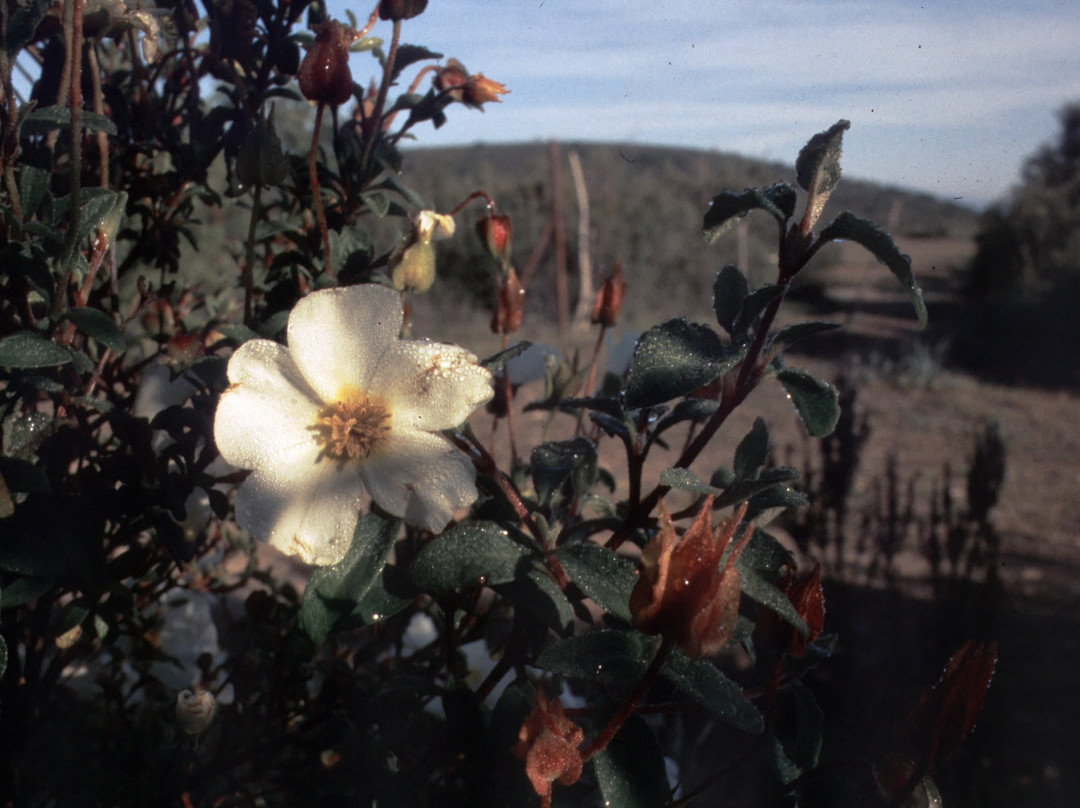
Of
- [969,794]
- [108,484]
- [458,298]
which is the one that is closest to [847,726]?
[969,794]

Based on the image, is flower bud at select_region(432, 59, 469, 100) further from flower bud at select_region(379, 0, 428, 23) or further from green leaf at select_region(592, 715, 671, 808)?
green leaf at select_region(592, 715, 671, 808)

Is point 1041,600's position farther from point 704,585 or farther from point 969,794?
point 704,585

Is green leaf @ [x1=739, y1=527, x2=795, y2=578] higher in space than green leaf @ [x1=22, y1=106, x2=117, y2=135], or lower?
lower

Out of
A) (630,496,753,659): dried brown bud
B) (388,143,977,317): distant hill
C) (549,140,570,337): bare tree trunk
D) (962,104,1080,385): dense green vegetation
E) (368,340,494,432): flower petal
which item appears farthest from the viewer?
(388,143,977,317): distant hill

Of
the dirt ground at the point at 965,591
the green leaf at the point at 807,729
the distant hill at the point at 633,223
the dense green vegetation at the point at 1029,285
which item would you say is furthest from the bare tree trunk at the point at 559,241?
the green leaf at the point at 807,729

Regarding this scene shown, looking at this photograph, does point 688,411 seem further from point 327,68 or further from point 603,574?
point 327,68

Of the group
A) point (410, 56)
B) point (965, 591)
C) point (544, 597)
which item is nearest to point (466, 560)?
point (544, 597)

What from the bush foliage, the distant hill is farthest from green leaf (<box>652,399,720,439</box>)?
the distant hill

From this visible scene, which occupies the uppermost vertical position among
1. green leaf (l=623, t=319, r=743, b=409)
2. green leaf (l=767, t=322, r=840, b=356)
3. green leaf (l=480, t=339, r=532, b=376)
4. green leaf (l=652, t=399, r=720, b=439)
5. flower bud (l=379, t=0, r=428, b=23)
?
flower bud (l=379, t=0, r=428, b=23)
